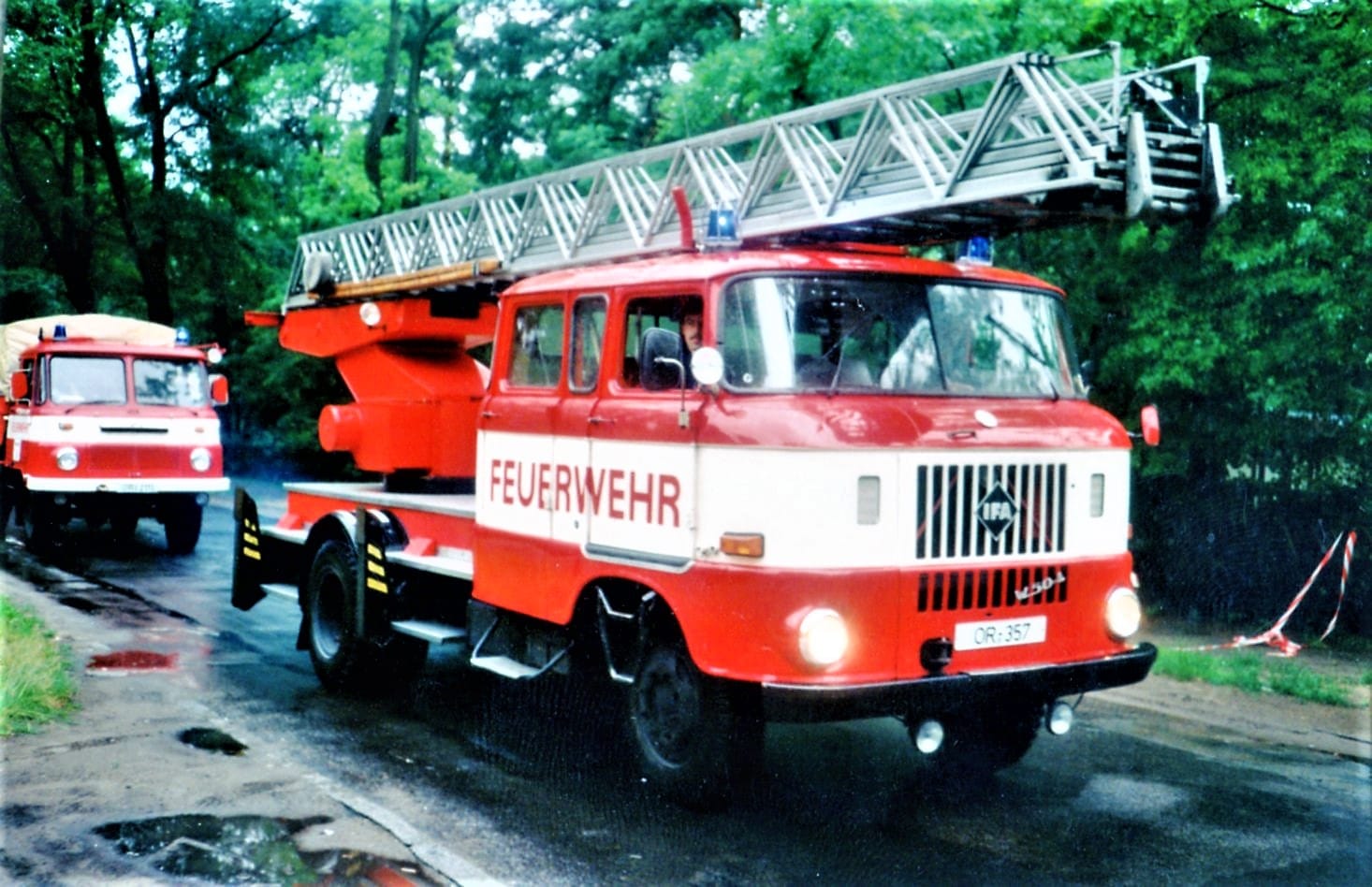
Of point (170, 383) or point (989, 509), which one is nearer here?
point (989, 509)

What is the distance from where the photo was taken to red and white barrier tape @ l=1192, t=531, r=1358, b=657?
11016 millimetres

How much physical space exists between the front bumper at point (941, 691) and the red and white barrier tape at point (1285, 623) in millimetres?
5129

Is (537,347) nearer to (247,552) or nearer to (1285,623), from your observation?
(247,552)

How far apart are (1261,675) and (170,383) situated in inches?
483

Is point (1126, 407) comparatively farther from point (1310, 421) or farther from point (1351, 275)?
point (1351, 275)

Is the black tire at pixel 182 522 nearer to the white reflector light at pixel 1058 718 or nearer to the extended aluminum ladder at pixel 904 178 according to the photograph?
the extended aluminum ladder at pixel 904 178

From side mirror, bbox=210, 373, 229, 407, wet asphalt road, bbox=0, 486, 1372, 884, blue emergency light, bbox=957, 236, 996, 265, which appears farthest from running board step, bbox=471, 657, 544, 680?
side mirror, bbox=210, 373, 229, 407

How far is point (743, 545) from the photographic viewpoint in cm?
574

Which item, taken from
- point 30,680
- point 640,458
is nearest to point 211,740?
point 30,680

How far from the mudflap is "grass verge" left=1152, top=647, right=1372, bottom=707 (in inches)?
267

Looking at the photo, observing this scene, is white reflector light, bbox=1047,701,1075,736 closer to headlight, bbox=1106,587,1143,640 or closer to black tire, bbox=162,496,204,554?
headlight, bbox=1106,587,1143,640

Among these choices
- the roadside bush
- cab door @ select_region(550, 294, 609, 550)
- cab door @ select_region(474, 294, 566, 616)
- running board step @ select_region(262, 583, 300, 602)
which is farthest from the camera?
the roadside bush

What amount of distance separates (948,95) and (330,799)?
872cm

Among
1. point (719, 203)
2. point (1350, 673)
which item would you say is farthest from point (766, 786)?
point (1350, 673)
